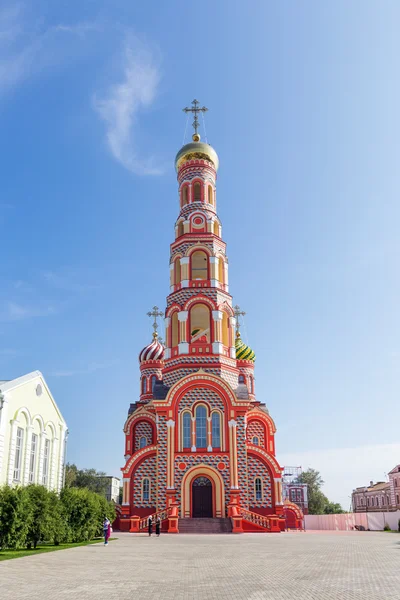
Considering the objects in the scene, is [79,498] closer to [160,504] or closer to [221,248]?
[160,504]

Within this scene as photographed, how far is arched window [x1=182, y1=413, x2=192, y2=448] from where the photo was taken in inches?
1131

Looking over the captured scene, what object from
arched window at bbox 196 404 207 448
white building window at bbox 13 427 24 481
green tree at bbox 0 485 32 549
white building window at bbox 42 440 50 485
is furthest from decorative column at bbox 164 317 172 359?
green tree at bbox 0 485 32 549

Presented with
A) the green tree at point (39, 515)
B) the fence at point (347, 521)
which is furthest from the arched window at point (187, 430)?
the fence at point (347, 521)

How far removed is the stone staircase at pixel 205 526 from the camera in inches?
1029

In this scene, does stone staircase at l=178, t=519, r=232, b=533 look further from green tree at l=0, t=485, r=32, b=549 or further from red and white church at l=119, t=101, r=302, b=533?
green tree at l=0, t=485, r=32, b=549

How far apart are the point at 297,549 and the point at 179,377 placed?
47.6 feet

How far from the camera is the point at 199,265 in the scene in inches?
1346

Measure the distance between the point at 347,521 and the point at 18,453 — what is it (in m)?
26.9

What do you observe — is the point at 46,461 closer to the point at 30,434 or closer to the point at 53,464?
the point at 53,464

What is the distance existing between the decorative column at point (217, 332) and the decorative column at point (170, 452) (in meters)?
4.72

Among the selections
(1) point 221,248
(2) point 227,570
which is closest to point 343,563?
(2) point 227,570

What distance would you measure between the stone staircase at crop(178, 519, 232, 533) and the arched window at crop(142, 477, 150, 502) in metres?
3.49

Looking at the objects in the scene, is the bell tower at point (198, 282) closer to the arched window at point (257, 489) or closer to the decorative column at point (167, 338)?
the decorative column at point (167, 338)

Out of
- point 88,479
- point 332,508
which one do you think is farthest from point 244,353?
point 332,508
